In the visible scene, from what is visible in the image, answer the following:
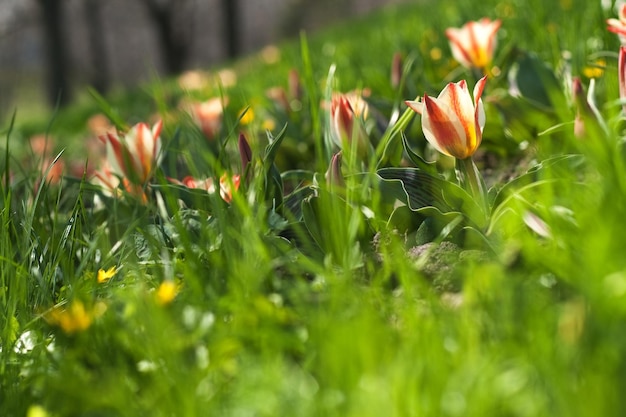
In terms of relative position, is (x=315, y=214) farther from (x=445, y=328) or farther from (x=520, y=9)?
(x=520, y=9)

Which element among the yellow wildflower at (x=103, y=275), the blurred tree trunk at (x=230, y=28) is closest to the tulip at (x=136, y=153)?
the yellow wildflower at (x=103, y=275)

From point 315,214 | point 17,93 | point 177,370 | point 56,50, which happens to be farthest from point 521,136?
point 17,93

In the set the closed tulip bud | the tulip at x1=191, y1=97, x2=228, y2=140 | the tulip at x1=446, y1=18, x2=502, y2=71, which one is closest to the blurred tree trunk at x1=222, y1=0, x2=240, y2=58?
the tulip at x1=191, y1=97, x2=228, y2=140

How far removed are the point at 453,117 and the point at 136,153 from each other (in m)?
0.71

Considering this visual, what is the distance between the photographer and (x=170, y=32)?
17.7 meters

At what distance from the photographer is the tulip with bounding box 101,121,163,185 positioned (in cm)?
145

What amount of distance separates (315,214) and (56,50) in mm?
12373

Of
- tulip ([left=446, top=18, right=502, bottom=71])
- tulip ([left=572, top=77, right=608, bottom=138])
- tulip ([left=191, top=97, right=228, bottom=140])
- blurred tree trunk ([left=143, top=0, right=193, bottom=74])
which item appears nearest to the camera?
tulip ([left=572, top=77, right=608, bottom=138])

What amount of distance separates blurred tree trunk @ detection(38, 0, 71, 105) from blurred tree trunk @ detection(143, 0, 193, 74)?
4646 millimetres

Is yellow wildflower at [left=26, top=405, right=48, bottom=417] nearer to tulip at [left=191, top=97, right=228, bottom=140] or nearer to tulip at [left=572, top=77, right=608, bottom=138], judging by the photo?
tulip at [left=572, top=77, right=608, bottom=138]

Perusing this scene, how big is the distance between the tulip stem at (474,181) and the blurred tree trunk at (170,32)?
667 inches

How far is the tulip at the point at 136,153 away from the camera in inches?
57.2

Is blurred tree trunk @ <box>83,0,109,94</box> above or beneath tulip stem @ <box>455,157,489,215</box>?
beneath

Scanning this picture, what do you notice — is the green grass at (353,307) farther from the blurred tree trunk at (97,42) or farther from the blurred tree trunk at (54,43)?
the blurred tree trunk at (97,42)
